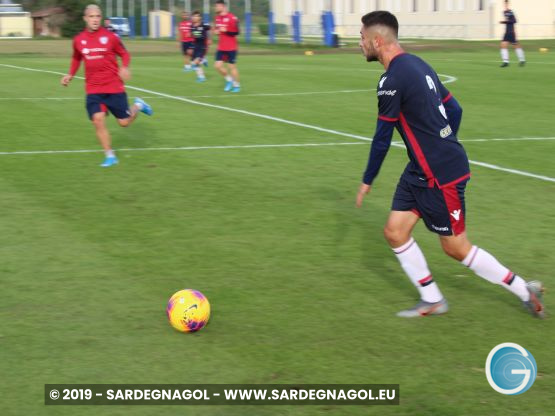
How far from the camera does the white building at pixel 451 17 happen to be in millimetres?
63062

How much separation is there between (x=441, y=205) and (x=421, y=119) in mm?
579

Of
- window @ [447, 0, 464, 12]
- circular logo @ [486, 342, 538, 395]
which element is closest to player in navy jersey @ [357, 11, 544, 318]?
circular logo @ [486, 342, 538, 395]

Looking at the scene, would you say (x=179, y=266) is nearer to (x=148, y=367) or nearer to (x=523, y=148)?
(x=148, y=367)

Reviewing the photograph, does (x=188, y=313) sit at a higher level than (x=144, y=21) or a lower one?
lower

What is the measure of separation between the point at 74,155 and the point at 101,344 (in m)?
7.51

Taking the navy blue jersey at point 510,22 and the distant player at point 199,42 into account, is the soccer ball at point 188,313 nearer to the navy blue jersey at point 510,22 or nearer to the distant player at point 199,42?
the distant player at point 199,42

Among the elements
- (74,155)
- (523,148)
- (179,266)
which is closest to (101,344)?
(179,266)

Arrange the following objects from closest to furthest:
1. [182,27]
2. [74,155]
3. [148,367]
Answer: [148,367]
[74,155]
[182,27]

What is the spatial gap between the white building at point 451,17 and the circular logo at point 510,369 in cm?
5963

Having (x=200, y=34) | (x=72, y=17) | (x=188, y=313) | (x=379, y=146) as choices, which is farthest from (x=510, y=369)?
(x=72, y=17)

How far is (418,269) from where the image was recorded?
6.42 m

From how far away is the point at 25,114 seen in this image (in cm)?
1725

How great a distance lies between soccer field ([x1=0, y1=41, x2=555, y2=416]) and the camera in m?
5.41

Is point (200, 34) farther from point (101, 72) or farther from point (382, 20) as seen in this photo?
point (382, 20)
